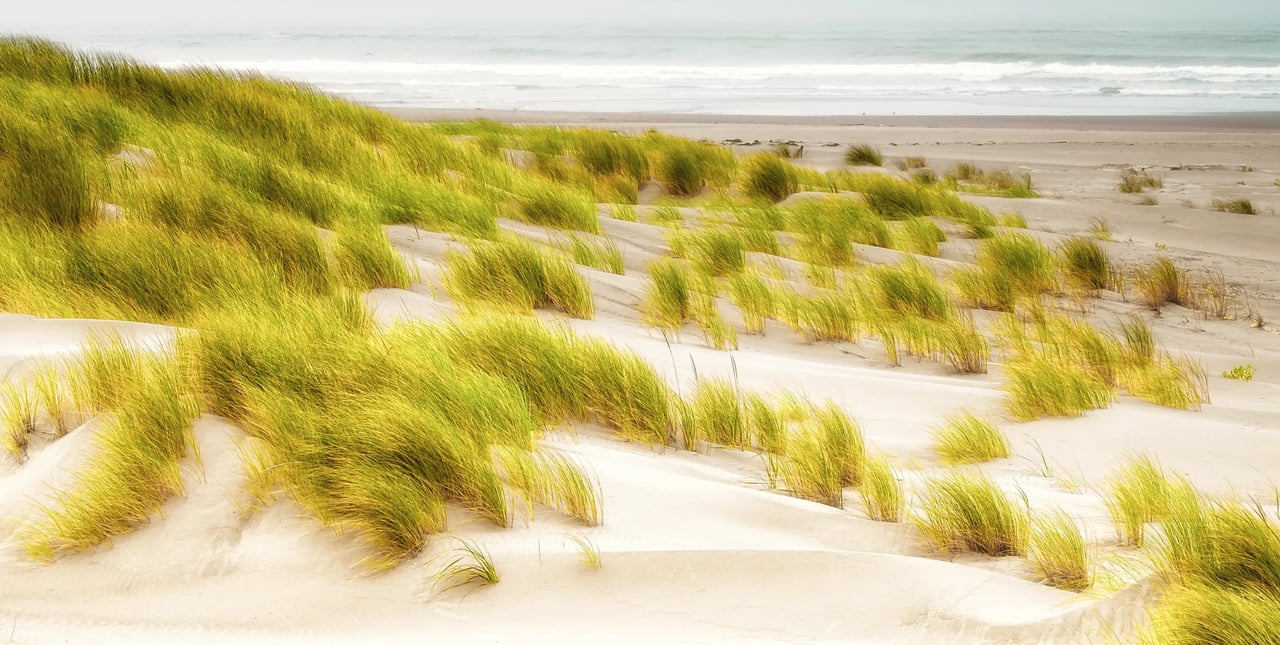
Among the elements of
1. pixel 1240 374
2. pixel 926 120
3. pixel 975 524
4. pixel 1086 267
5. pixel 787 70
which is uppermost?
pixel 787 70

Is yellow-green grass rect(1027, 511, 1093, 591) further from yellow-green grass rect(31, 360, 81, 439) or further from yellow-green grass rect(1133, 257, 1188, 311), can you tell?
yellow-green grass rect(1133, 257, 1188, 311)

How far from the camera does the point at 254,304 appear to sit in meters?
3.82

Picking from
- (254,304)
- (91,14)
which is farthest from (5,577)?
(91,14)

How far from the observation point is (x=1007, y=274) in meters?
6.36

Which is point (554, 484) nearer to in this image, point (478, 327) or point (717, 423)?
point (717, 423)

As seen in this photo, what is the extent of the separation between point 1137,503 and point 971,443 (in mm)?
816

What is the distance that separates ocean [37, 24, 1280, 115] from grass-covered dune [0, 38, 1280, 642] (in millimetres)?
7281

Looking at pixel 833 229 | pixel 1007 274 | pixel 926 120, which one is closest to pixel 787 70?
pixel 926 120

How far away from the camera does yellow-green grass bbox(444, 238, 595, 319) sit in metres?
4.88

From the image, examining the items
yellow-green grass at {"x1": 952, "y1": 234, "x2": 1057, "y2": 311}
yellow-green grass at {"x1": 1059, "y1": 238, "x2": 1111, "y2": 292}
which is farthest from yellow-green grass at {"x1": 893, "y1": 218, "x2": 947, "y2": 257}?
yellow-green grass at {"x1": 1059, "y1": 238, "x2": 1111, "y2": 292}

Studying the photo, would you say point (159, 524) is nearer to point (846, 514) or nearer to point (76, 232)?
point (846, 514)

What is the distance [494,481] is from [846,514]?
3.17 ft

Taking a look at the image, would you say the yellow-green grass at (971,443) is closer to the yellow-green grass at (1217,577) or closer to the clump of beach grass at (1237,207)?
the yellow-green grass at (1217,577)

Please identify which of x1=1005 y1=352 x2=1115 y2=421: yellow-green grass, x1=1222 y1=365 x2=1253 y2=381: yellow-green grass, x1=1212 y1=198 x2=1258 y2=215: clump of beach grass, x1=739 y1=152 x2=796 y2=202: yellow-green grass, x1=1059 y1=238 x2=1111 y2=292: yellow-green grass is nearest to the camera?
x1=1005 y1=352 x2=1115 y2=421: yellow-green grass
